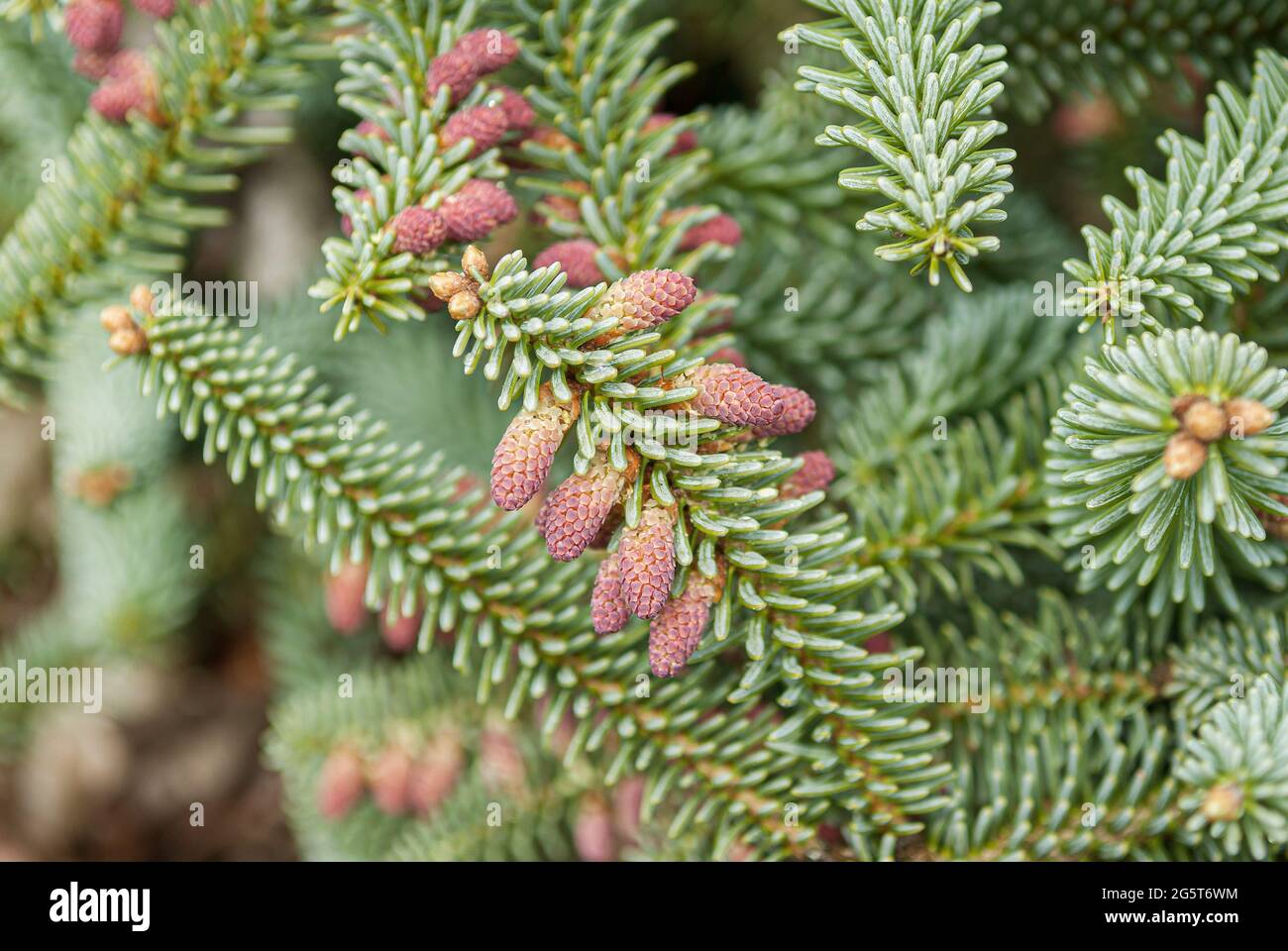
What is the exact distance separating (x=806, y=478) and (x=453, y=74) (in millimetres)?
404

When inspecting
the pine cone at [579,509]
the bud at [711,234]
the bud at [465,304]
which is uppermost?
the bud at [711,234]

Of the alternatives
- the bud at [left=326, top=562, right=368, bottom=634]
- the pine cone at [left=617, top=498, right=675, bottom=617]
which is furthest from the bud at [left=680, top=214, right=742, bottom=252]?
the bud at [left=326, top=562, right=368, bottom=634]

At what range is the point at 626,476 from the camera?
2.04ft

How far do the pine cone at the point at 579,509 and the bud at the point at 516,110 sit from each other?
1.03 ft

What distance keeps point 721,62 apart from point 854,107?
749 millimetres

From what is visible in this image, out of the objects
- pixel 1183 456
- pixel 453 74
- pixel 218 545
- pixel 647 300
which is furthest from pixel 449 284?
pixel 218 545

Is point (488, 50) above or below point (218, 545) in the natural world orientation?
above

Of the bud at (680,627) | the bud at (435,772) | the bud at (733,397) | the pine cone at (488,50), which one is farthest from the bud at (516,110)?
the bud at (435,772)

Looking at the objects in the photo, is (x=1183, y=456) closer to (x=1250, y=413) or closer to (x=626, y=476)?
(x=1250, y=413)

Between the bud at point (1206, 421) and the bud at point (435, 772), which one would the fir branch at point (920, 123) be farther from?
the bud at point (435, 772)

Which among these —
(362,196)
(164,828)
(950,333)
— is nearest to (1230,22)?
(950,333)

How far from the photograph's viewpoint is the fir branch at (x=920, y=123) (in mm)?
580

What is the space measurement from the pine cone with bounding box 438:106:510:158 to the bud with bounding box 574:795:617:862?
2.07 feet
